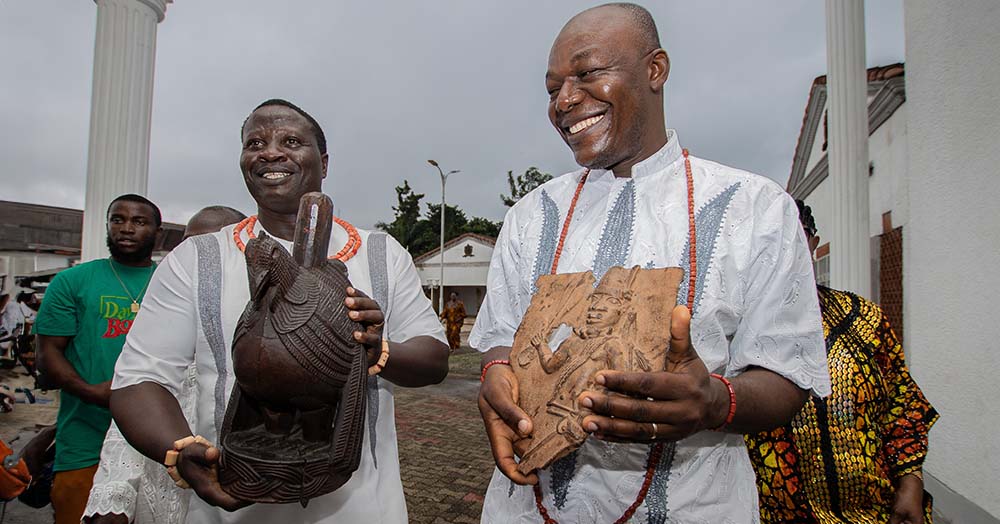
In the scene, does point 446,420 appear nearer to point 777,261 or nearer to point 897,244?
point 897,244

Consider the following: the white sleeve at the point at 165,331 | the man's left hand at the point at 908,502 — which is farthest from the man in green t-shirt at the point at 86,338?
the man's left hand at the point at 908,502

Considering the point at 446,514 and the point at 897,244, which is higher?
the point at 897,244

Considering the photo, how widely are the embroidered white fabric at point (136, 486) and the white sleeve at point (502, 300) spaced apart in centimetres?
109

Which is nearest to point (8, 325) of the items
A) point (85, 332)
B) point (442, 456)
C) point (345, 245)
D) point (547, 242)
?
point (442, 456)

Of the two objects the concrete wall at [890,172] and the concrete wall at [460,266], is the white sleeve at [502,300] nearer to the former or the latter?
the concrete wall at [890,172]

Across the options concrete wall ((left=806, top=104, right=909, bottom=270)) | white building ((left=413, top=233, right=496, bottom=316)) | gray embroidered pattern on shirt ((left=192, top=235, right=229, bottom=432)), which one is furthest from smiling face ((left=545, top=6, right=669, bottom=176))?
white building ((left=413, top=233, right=496, bottom=316))

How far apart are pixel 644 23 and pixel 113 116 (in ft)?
15.4

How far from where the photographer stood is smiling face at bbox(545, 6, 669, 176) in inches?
51.2

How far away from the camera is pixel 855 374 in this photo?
2031 mm

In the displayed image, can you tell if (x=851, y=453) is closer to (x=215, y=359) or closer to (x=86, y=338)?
(x=215, y=359)

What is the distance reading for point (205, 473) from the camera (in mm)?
1319

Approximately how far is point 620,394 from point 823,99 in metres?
12.0

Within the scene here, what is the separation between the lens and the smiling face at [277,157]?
1.65m

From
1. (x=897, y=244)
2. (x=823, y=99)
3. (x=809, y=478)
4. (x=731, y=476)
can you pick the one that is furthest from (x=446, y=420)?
(x=823, y=99)
